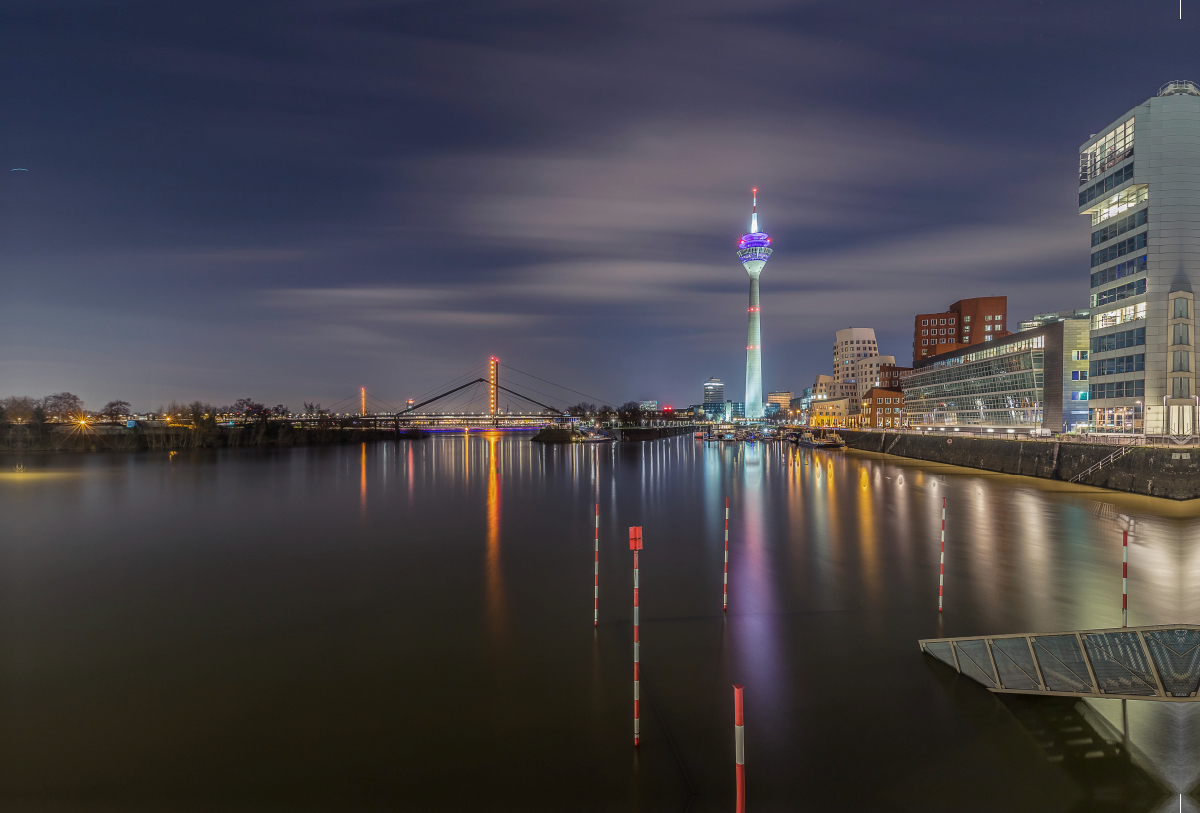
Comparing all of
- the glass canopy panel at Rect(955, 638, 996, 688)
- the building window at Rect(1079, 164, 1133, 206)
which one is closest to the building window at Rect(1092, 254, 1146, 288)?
the building window at Rect(1079, 164, 1133, 206)

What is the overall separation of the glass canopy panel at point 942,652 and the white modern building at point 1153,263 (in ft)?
139

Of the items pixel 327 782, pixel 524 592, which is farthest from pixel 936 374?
pixel 327 782

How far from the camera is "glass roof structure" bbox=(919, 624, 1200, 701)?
217 inches

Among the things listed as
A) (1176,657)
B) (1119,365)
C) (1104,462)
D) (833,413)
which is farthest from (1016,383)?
(833,413)

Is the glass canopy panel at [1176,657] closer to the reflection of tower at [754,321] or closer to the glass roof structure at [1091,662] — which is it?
the glass roof structure at [1091,662]

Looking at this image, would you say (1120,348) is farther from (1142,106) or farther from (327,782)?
(327,782)

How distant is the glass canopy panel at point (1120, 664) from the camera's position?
5.58 m

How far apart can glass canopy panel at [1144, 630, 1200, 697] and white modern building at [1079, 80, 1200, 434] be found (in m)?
42.0

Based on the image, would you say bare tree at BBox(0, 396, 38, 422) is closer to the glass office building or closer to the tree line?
the tree line

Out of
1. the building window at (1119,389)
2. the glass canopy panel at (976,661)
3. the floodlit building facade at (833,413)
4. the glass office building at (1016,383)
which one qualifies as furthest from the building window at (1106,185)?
the floodlit building facade at (833,413)

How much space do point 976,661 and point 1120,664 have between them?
131 cm

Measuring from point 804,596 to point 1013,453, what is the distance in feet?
117

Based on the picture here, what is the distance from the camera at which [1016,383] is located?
61656 mm

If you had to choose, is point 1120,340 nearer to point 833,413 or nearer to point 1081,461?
point 1081,461
